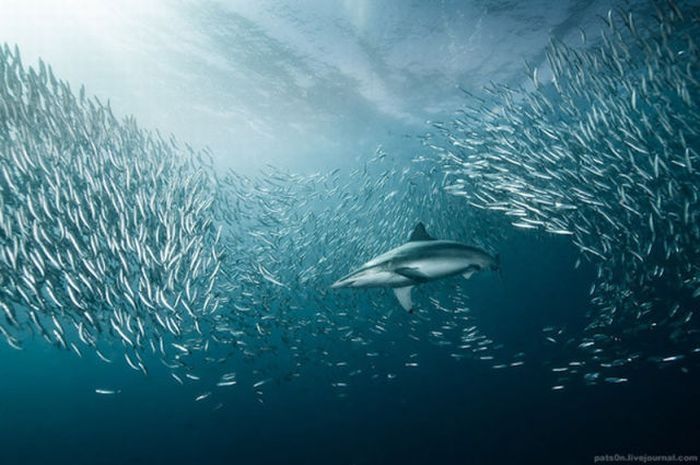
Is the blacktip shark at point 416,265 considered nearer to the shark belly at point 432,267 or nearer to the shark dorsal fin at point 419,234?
the shark belly at point 432,267

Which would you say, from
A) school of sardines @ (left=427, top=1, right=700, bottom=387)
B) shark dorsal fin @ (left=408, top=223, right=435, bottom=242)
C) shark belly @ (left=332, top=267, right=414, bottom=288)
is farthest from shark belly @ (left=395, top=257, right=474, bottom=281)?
school of sardines @ (left=427, top=1, right=700, bottom=387)

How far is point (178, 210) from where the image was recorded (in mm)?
8844

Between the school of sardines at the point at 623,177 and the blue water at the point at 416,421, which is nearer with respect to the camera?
the school of sardines at the point at 623,177

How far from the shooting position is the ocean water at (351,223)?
22.7 feet

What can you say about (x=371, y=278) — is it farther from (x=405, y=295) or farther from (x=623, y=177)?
(x=623, y=177)

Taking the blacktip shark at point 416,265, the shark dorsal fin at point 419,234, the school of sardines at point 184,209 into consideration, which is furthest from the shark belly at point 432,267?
the school of sardines at point 184,209

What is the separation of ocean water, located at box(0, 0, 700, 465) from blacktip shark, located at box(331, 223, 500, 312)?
0.56 feet

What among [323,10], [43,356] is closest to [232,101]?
[323,10]

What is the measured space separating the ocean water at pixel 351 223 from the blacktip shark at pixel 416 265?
0.56 ft

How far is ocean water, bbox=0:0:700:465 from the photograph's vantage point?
6922 millimetres

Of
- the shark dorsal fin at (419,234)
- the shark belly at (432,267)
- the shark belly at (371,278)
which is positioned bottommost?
the shark belly at (371,278)

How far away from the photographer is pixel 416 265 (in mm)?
5270

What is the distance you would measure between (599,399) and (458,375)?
5.81 meters

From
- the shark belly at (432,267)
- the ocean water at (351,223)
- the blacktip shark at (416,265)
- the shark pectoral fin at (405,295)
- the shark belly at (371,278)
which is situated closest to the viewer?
the shark belly at (371,278)
